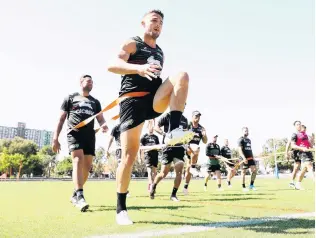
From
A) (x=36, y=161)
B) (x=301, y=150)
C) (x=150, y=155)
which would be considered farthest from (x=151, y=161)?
(x=36, y=161)

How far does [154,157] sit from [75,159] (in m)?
5.13

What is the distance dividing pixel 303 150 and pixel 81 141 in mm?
9332

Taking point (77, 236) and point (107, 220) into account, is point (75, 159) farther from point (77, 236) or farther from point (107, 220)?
point (77, 236)

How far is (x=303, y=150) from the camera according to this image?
1230 centimetres

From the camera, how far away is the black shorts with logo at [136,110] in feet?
13.8

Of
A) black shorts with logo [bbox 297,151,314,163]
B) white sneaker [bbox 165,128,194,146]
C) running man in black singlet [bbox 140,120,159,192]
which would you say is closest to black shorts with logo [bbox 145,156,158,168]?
running man in black singlet [bbox 140,120,159,192]

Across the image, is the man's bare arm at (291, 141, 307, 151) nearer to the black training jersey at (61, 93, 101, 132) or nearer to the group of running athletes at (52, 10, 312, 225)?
the black training jersey at (61, 93, 101, 132)

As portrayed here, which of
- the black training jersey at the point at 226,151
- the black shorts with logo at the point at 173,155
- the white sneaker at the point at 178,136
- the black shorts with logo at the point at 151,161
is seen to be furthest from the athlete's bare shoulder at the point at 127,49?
the black training jersey at the point at 226,151

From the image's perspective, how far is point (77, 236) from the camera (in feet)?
10.4

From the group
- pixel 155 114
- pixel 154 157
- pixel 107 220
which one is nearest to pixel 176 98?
pixel 155 114

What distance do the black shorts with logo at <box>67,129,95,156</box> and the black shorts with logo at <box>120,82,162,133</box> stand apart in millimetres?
2222

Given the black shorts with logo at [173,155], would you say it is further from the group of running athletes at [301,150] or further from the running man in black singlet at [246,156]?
the group of running athletes at [301,150]

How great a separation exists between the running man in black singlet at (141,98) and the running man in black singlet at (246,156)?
9901 mm

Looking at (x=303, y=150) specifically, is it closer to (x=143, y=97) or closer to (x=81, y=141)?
(x=81, y=141)
